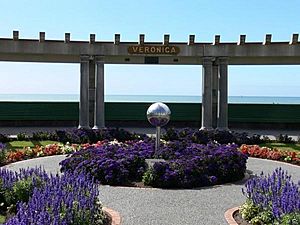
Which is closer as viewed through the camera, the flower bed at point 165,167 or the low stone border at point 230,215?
the low stone border at point 230,215

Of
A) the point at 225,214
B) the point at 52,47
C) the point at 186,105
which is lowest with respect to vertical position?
the point at 225,214

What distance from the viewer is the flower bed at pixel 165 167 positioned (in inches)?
A: 402

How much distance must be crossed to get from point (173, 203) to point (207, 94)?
15.0m

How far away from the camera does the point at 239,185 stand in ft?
34.3

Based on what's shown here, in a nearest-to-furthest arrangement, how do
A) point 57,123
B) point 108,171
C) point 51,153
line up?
1. point 108,171
2. point 51,153
3. point 57,123

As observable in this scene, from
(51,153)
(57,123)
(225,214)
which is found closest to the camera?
(225,214)

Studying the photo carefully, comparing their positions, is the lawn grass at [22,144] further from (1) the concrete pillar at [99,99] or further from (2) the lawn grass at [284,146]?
(2) the lawn grass at [284,146]

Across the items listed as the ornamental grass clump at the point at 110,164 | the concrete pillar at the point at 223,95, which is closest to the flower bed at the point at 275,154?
the ornamental grass clump at the point at 110,164

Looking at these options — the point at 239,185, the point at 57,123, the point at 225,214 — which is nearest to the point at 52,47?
the point at 57,123

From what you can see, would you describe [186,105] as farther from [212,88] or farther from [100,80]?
[100,80]

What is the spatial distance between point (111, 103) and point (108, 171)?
62.3 ft

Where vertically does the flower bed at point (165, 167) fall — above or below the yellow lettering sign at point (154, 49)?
below

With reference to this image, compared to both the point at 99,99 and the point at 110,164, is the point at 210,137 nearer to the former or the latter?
the point at 99,99

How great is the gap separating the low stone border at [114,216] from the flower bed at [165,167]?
231cm
